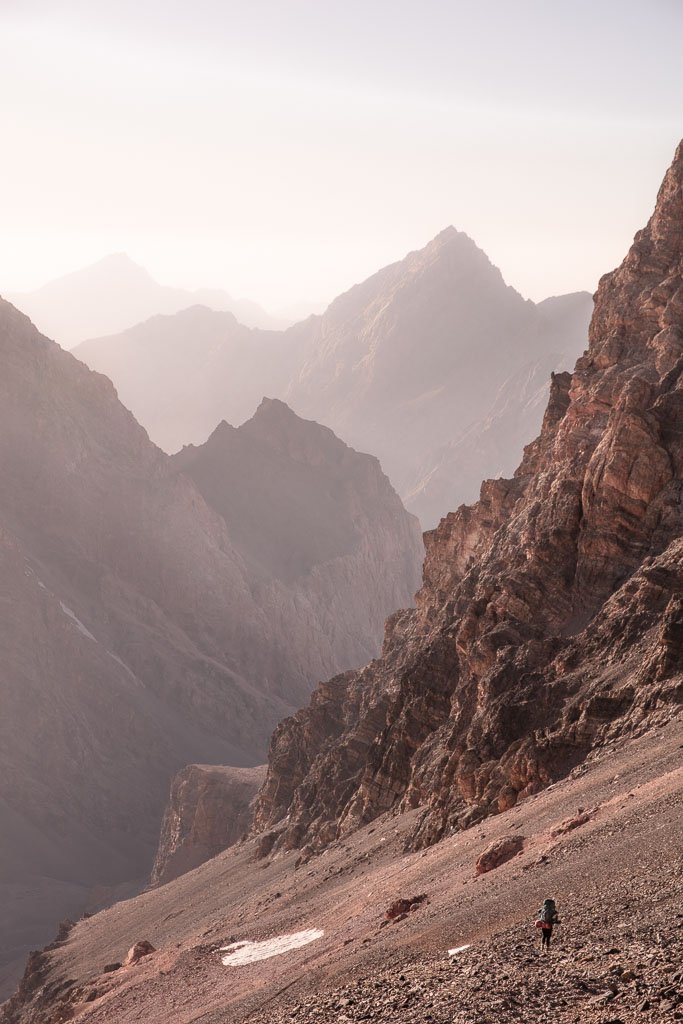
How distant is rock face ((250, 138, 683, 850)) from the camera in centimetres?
4638

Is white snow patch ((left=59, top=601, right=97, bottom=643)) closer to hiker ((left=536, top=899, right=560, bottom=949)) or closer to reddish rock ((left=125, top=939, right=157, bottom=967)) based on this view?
reddish rock ((left=125, top=939, right=157, bottom=967))

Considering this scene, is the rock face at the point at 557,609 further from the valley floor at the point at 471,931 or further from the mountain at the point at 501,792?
the valley floor at the point at 471,931

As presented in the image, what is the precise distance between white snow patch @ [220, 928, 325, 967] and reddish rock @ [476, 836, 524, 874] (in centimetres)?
698

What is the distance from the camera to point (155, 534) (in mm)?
171625

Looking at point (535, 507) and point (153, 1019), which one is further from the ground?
point (535, 507)

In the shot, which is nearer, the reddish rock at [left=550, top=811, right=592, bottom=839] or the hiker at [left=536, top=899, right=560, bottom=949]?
the hiker at [left=536, top=899, right=560, bottom=949]

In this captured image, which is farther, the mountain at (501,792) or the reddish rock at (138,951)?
the reddish rock at (138,951)

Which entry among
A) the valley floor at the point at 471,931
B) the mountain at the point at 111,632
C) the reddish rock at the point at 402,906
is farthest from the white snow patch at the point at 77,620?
the reddish rock at the point at 402,906

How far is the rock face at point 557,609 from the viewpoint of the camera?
152 ft

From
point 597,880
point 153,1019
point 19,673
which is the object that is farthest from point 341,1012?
point 19,673

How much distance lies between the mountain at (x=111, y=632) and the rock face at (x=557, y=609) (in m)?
52.7

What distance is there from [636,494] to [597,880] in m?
26.8

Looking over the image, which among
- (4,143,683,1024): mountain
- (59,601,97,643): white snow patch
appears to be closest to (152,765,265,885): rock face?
(4,143,683,1024): mountain

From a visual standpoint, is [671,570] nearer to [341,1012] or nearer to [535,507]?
[535,507]
